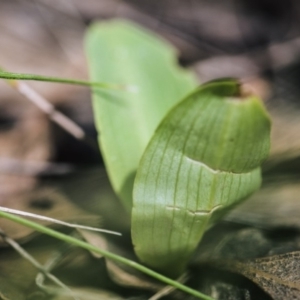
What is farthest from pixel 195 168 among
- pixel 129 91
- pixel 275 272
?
pixel 129 91

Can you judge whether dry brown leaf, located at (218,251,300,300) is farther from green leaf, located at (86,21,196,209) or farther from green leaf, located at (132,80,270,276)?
green leaf, located at (86,21,196,209)

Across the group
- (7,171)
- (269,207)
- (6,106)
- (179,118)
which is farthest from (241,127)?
(6,106)

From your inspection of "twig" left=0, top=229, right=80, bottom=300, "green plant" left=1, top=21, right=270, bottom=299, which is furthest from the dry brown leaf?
"twig" left=0, top=229, right=80, bottom=300

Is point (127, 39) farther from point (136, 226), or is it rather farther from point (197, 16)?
point (197, 16)

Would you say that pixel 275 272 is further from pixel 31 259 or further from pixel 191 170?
pixel 31 259

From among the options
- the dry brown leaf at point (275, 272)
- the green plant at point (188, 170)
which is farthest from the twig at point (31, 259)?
the dry brown leaf at point (275, 272)

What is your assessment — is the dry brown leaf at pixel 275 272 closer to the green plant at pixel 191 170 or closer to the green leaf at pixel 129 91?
the green plant at pixel 191 170
